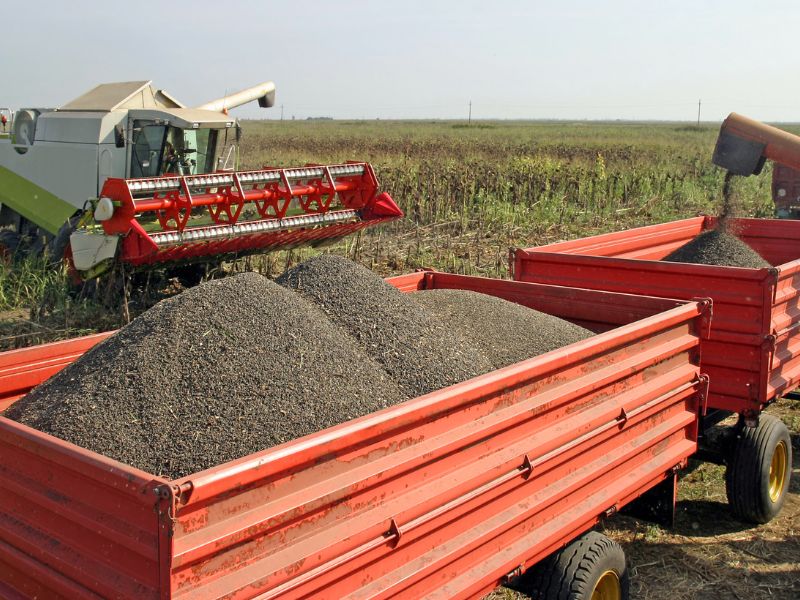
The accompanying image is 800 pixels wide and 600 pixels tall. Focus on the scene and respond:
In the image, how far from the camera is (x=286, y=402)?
2.79 metres

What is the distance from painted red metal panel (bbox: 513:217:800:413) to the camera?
14.6 ft

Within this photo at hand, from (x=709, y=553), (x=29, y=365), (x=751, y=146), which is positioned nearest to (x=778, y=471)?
(x=709, y=553)

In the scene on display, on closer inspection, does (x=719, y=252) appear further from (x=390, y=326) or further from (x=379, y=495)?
(x=379, y=495)

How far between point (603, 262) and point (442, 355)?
1.96 m

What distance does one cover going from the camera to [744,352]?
4.49m

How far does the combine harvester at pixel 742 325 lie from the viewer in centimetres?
446

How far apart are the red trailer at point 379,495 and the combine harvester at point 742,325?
87 centimetres

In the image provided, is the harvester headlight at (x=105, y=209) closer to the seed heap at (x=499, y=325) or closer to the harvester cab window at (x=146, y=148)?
the harvester cab window at (x=146, y=148)

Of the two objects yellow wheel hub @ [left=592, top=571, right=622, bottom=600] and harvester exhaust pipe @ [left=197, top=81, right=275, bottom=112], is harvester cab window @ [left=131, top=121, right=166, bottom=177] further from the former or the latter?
yellow wheel hub @ [left=592, top=571, right=622, bottom=600]

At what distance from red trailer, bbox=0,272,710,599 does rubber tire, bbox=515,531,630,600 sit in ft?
0.04

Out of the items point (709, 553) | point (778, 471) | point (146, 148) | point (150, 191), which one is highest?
point (146, 148)

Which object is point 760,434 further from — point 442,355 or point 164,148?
point 164,148

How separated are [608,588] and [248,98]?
424 inches

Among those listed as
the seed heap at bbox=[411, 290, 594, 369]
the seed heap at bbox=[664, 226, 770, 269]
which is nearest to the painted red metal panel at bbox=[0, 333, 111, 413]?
the seed heap at bbox=[411, 290, 594, 369]
